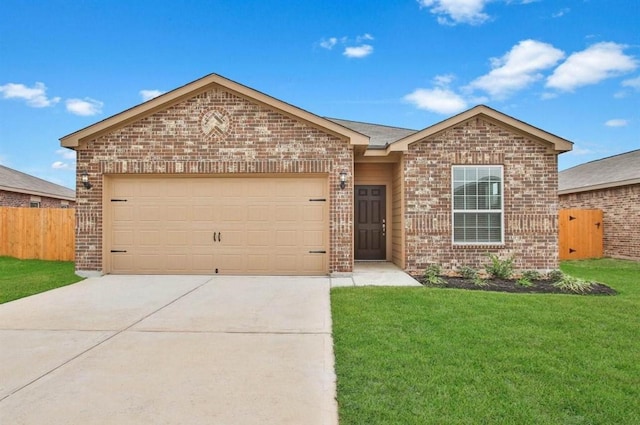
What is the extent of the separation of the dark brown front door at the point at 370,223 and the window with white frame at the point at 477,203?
2.41m

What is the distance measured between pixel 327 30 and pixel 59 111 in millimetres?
10428

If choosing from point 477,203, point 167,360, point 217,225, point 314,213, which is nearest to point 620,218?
point 477,203

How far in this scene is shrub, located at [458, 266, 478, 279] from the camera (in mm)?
9414

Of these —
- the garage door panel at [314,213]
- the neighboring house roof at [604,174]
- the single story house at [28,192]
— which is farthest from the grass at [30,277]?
the neighboring house roof at [604,174]

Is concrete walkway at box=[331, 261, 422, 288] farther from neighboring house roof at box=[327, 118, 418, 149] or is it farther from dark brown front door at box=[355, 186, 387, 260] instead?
neighboring house roof at box=[327, 118, 418, 149]

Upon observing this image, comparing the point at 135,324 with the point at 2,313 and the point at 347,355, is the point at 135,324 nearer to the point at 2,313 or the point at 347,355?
the point at 2,313

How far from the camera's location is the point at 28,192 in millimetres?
17688

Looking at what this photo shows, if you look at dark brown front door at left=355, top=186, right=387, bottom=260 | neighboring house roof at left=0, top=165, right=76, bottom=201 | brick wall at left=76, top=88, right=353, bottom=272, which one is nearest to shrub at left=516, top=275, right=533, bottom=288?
brick wall at left=76, top=88, right=353, bottom=272

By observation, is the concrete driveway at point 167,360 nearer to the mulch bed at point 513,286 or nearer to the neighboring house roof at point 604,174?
the mulch bed at point 513,286

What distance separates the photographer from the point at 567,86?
17656 millimetres

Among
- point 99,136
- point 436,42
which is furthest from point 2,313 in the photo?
point 436,42

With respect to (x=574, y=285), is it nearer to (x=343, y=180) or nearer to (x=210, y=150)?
(x=343, y=180)

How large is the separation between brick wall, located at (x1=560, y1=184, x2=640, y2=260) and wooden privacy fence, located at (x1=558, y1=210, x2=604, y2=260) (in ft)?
1.03

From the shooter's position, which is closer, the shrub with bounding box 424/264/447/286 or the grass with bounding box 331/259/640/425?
the grass with bounding box 331/259/640/425
